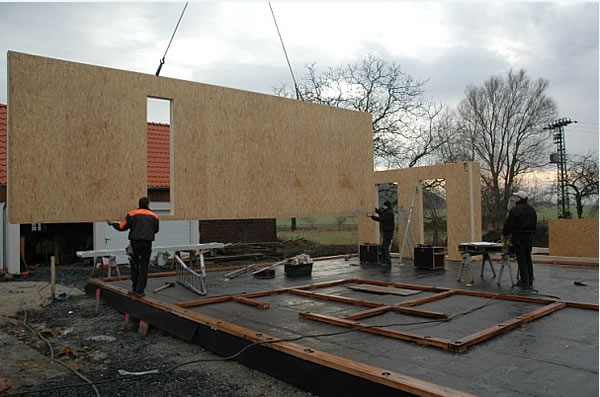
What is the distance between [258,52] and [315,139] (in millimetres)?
1934

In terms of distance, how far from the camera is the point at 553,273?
9.70 metres

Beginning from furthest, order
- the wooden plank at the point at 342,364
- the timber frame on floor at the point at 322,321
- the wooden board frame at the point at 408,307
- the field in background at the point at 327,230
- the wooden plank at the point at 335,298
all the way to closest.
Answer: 1. the field in background at the point at 327,230
2. the wooden plank at the point at 335,298
3. the wooden board frame at the point at 408,307
4. the timber frame on floor at the point at 322,321
5. the wooden plank at the point at 342,364

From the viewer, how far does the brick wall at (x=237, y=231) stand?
16.7m

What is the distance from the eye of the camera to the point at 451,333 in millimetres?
4867

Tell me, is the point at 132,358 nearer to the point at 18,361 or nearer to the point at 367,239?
the point at 18,361

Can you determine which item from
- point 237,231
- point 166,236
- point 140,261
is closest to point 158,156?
point 166,236

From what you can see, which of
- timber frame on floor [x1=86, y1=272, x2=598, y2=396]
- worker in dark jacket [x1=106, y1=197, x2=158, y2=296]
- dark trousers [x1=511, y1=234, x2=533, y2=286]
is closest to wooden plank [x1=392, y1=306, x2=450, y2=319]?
timber frame on floor [x1=86, y1=272, x2=598, y2=396]

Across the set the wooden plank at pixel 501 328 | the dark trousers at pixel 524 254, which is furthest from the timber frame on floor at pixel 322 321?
the dark trousers at pixel 524 254

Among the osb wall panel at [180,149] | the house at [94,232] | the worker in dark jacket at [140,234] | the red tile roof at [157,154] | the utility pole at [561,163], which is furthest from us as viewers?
the utility pole at [561,163]

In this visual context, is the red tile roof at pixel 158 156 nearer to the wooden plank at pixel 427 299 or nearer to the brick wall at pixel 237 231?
the brick wall at pixel 237 231

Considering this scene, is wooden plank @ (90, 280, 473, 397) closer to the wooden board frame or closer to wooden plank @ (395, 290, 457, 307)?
the wooden board frame

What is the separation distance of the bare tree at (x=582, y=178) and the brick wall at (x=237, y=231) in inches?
743

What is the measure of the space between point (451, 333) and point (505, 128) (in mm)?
A: 24743

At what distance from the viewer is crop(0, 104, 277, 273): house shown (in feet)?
40.6
